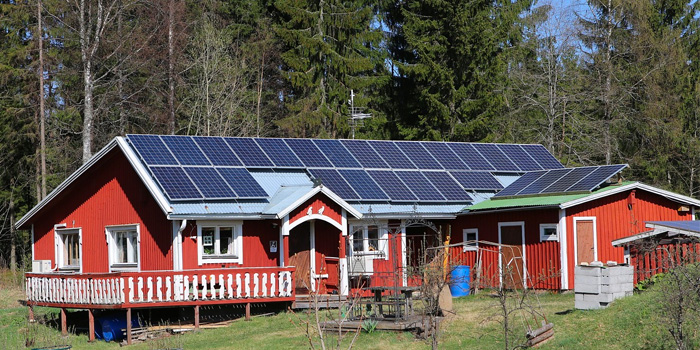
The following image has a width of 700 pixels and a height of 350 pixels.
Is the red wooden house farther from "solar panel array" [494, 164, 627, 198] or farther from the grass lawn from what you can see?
the grass lawn

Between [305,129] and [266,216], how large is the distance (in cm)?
2135

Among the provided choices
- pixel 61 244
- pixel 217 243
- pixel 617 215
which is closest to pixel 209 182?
pixel 217 243

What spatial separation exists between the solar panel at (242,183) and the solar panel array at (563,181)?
8.32m

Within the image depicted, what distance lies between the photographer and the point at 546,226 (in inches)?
1078

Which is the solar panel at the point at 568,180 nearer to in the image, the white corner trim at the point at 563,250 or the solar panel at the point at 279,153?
the white corner trim at the point at 563,250

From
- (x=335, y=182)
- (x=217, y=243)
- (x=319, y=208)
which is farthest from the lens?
(x=335, y=182)

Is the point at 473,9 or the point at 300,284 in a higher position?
the point at 473,9

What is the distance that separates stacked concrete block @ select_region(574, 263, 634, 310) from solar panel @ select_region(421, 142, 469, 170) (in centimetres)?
1238

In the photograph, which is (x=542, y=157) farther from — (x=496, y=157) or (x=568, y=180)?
(x=568, y=180)

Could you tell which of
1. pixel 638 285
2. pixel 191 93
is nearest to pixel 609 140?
pixel 191 93

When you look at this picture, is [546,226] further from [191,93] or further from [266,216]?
[191,93]

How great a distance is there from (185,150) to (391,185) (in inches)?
268

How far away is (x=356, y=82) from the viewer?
47.1 meters

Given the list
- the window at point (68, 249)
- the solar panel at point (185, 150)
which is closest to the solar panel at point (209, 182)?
the solar panel at point (185, 150)
